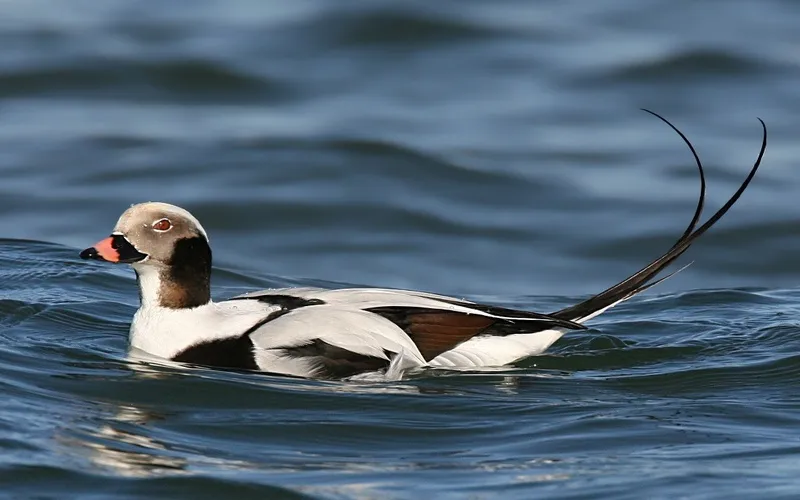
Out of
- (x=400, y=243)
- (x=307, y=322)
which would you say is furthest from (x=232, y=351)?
(x=400, y=243)

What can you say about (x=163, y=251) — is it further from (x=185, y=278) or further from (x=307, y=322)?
(x=307, y=322)

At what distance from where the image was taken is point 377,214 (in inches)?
411

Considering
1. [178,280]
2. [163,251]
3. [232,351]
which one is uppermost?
[163,251]

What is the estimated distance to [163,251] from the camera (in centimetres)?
589

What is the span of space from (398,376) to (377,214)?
15.7 ft

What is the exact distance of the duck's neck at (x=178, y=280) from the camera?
233 inches

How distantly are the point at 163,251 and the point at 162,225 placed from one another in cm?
10

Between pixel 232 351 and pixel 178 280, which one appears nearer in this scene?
pixel 232 351

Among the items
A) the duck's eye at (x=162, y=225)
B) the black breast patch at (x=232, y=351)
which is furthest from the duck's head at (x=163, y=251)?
the black breast patch at (x=232, y=351)

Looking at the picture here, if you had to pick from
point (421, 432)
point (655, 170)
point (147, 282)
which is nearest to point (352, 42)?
point (655, 170)

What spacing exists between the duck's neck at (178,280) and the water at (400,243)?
0.29 metres

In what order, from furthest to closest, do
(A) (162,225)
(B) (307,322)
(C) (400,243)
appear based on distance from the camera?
(C) (400,243) → (A) (162,225) → (B) (307,322)

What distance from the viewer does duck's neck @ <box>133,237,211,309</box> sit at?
591 cm

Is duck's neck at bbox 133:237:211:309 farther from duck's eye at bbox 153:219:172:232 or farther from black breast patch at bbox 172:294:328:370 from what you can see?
black breast patch at bbox 172:294:328:370
